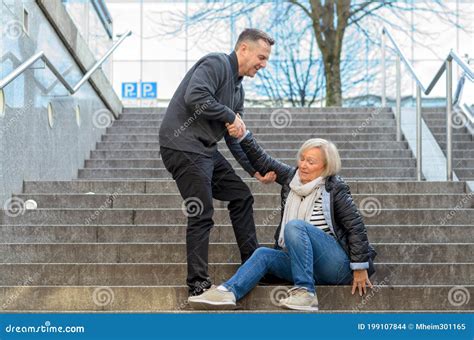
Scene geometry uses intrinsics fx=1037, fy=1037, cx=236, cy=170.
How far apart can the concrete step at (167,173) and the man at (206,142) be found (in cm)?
334

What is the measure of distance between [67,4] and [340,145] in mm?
3139

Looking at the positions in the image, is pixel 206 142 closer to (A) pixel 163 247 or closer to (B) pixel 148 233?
→ (A) pixel 163 247

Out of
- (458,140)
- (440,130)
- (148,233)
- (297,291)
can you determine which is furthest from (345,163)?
(297,291)

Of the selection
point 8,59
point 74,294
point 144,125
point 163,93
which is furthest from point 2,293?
point 163,93

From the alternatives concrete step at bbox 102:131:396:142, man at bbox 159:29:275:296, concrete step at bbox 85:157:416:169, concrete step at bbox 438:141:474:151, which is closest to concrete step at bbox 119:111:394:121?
concrete step at bbox 102:131:396:142

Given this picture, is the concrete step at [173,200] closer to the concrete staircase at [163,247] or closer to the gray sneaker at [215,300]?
the concrete staircase at [163,247]

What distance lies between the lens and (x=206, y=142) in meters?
5.94

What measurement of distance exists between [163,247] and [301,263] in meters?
1.35

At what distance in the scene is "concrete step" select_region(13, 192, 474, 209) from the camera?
7793 mm

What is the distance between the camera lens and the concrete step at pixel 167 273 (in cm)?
629

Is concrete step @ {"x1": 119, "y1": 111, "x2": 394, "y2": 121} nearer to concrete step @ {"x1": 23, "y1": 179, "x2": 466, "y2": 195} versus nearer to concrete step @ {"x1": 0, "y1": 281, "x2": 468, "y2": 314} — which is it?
concrete step @ {"x1": 23, "y1": 179, "x2": 466, "y2": 195}

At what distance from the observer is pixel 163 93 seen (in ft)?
94.6

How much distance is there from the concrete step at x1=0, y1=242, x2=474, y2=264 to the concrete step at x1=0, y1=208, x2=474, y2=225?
734 mm
